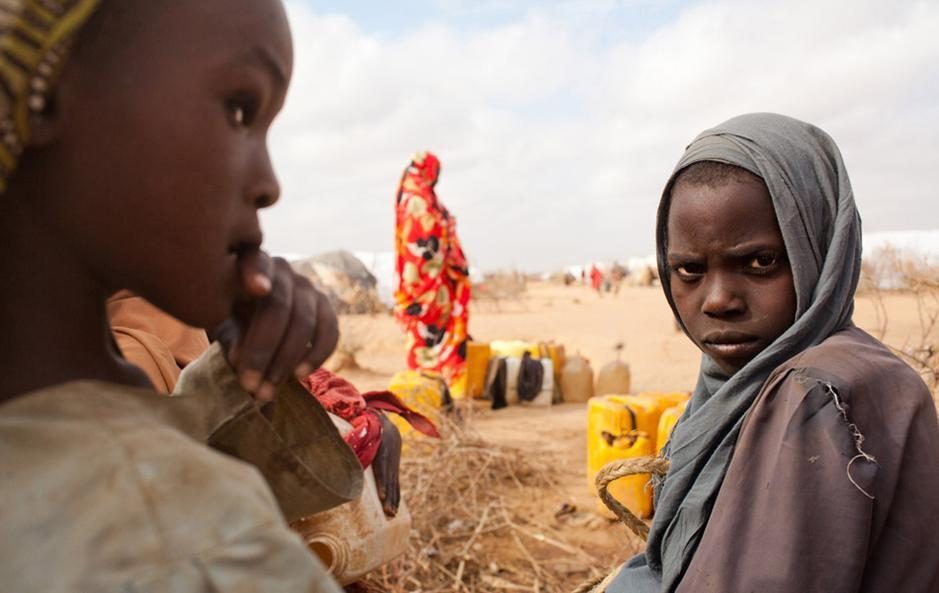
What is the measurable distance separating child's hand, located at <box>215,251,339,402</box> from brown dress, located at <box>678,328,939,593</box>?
3.13 feet

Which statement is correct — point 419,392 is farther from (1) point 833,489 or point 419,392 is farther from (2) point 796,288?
(1) point 833,489

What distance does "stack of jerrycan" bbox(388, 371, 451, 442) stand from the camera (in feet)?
17.2

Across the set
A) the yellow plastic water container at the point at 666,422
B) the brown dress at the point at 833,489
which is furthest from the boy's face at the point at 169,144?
the yellow plastic water container at the point at 666,422

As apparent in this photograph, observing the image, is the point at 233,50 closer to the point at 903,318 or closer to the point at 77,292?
the point at 77,292

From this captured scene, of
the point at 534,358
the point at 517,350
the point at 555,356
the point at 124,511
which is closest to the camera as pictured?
the point at 124,511

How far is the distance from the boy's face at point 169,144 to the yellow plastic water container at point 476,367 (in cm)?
655

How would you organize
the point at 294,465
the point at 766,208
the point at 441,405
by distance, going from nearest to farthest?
the point at 294,465
the point at 766,208
the point at 441,405

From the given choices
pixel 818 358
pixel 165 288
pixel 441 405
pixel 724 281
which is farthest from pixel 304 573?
pixel 441 405

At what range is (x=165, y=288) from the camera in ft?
2.20

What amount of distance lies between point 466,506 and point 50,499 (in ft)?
13.1

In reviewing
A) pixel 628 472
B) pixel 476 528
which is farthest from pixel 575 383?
pixel 628 472

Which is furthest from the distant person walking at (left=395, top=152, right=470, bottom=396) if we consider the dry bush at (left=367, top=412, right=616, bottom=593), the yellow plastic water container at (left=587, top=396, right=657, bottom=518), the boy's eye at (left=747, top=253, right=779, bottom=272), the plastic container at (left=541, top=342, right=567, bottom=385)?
the boy's eye at (left=747, top=253, right=779, bottom=272)

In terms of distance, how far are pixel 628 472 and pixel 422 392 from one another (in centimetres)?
392

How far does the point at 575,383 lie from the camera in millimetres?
7598
